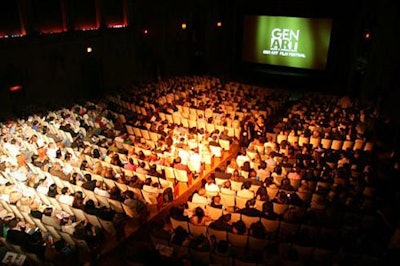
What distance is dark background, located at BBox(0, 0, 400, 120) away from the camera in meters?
16.8

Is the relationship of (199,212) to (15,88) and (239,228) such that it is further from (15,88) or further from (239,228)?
(15,88)

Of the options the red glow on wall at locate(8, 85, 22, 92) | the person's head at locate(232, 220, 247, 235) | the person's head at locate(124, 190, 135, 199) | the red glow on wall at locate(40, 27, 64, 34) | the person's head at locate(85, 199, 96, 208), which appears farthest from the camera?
the red glow on wall at locate(40, 27, 64, 34)

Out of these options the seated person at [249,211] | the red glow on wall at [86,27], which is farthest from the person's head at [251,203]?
the red glow on wall at [86,27]

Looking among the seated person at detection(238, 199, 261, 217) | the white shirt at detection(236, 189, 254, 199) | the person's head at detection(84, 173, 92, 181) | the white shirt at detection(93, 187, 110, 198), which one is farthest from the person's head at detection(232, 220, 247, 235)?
the person's head at detection(84, 173, 92, 181)

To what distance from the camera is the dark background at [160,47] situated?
1680 cm

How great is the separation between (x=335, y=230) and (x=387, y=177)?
2.87 meters

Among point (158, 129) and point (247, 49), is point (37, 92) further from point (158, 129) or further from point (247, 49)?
point (247, 49)

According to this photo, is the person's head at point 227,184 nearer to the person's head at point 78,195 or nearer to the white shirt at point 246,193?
the white shirt at point 246,193

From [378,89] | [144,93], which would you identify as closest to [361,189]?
[378,89]

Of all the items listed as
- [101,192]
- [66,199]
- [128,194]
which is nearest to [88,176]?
[101,192]

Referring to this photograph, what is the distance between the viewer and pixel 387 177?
29.9 feet

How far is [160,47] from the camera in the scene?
77.6 ft

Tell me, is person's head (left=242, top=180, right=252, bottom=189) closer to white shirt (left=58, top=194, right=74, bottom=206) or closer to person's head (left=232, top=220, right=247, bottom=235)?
person's head (left=232, top=220, right=247, bottom=235)

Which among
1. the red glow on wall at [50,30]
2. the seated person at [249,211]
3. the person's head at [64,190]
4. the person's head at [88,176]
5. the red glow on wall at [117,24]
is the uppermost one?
the red glow on wall at [117,24]
